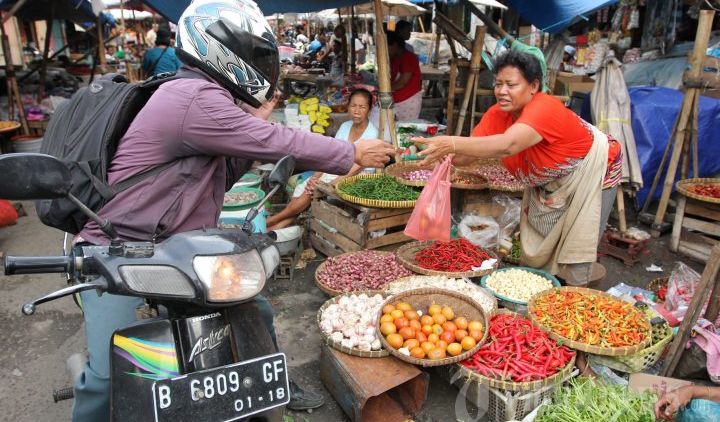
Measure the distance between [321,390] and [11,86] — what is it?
7.96 meters

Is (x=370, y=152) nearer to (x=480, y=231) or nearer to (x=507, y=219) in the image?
(x=480, y=231)

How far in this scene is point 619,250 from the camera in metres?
5.08

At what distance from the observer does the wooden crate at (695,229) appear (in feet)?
16.3

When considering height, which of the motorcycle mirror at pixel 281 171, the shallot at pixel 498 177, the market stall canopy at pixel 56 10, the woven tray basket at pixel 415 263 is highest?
the market stall canopy at pixel 56 10

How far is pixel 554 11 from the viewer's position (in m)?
6.23

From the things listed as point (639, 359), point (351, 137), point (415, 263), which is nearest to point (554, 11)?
point (351, 137)

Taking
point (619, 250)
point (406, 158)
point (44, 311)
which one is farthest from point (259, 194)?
point (619, 250)

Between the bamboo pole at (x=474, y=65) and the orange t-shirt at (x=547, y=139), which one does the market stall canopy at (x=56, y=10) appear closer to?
the bamboo pole at (x=474, y=65)

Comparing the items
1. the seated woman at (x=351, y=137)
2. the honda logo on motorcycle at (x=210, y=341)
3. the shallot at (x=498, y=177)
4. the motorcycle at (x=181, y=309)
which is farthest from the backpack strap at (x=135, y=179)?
the shallot at (x=498, y=177)

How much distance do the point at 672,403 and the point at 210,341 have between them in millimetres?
2099

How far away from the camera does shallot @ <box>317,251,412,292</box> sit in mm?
3777

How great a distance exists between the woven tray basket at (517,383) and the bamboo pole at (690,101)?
3665mm

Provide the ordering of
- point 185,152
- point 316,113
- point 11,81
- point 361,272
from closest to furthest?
point 185,152 < point 361,272 < point 316,113 < point 11,81

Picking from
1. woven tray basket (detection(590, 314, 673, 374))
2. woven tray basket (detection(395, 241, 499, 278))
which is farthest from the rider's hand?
woven tray basket (detection(590, 314, 673, 374))
